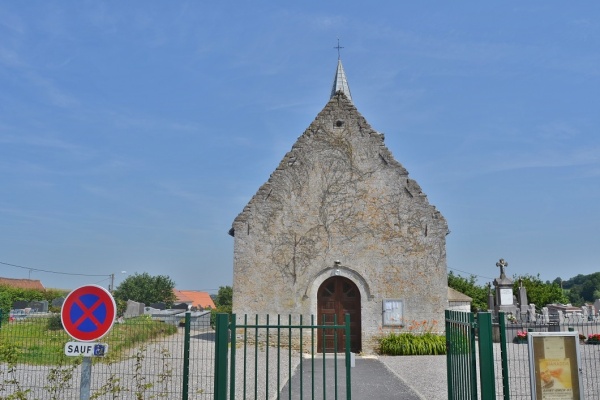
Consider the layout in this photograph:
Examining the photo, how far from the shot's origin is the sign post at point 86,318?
582 centimetres

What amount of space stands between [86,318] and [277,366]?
426 cm

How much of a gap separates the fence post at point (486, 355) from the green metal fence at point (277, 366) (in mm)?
1612

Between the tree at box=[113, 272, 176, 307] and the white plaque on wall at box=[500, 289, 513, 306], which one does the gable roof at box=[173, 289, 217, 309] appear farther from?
the white plaque on wall at box=[500, 289, 513, 306]

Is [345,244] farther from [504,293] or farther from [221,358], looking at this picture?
[221,358]

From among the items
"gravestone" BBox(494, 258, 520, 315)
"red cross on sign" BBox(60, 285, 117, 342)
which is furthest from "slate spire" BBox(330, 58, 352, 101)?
"red cross on sign" BBox(60, 285, 117, 342)

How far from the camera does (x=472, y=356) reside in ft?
21.7

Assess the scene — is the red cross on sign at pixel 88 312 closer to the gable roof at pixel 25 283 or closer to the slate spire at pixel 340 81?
the slate spire at pixel 340 81

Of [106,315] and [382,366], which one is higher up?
[106,315]

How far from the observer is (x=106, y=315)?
5828mm

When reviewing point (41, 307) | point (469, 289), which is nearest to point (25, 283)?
point (41, 307)

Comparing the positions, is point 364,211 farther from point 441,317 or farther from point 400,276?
point 441,317

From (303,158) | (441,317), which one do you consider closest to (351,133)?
(303,158)

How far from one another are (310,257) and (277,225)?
1.54m

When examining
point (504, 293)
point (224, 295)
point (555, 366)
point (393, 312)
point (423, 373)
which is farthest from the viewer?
point (224, 295)
